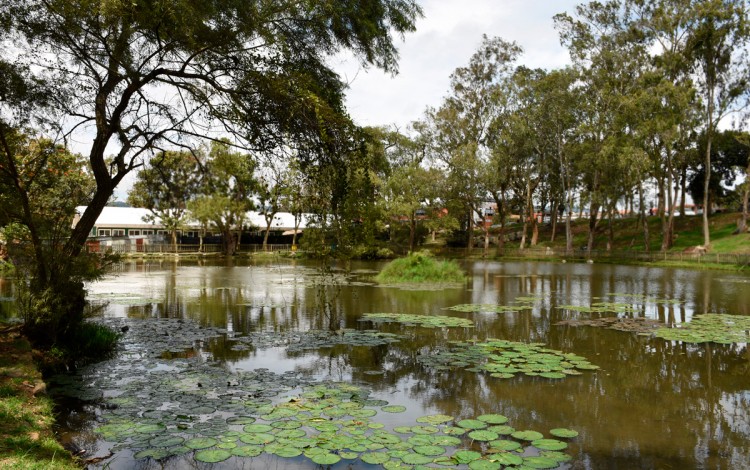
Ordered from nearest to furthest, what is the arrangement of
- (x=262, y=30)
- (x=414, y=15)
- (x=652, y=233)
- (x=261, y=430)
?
(x=261, y=430), (x=262, y=30), (x=414, y=15), (x=652, y=233)

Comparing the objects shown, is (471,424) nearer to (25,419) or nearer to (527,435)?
(527,435)

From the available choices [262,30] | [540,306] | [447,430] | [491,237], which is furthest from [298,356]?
[491,237]

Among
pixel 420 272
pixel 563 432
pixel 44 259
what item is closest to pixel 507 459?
pixel 563 432

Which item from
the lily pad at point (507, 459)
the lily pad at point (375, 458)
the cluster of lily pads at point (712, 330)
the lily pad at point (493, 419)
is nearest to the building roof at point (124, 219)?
the cluster of lily pads at point (712, 330)

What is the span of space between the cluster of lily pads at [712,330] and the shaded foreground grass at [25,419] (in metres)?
11.2

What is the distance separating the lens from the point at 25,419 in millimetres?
5500

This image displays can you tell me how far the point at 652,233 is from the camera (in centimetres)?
5134

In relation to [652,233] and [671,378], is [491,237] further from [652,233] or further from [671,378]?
[671,378]

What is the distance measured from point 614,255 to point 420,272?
23.9 metres

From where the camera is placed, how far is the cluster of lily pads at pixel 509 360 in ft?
28.7

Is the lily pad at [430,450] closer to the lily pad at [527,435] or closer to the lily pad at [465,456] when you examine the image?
the lily pad at [465,456]

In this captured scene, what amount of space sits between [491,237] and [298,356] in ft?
188

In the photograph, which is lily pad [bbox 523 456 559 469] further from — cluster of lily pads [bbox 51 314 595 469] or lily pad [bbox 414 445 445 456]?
lily pad [bbox 414 445 445 456]

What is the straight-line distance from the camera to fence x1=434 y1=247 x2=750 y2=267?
34031 millimetres
